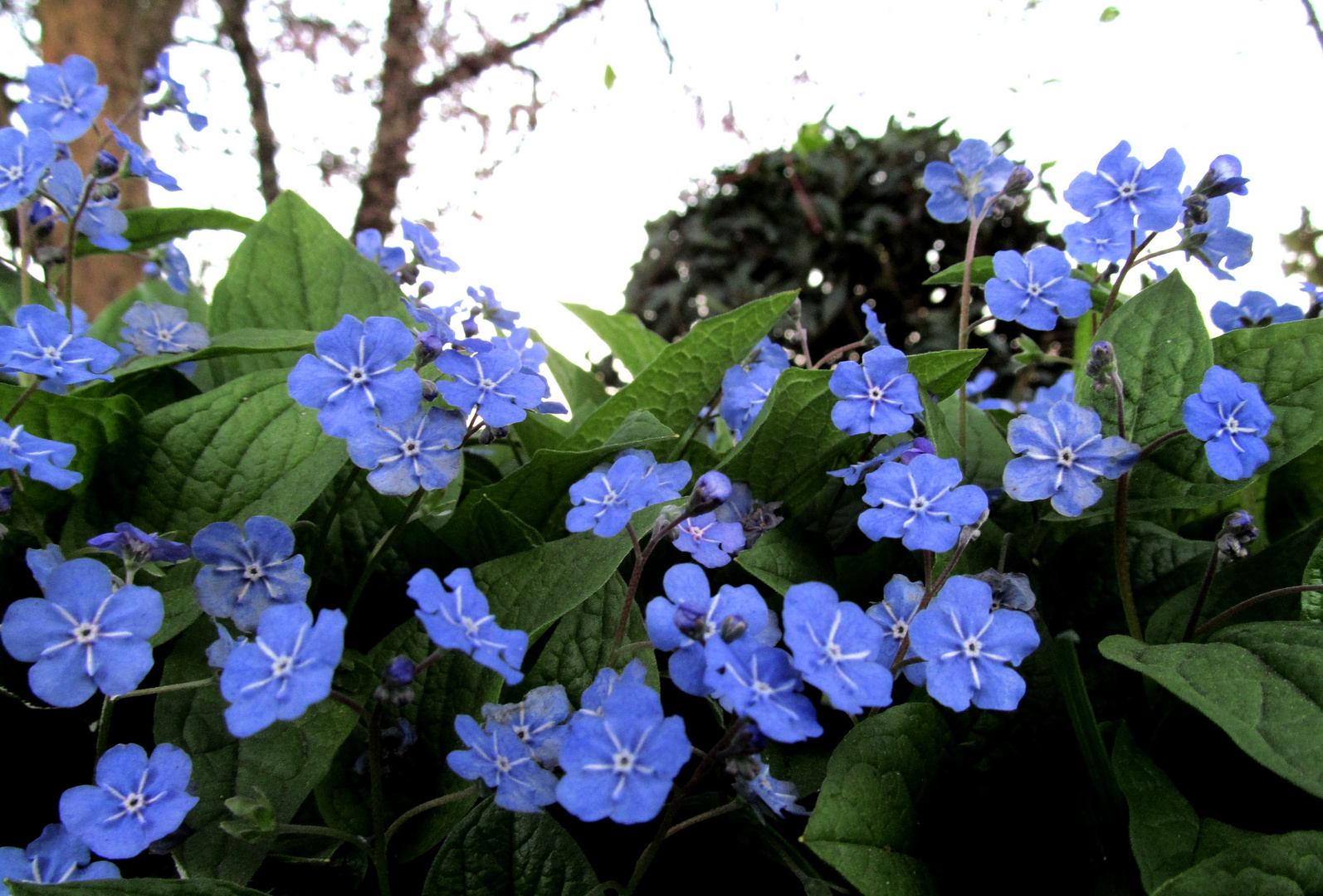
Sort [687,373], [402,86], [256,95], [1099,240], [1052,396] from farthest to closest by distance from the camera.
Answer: [256,95], [402,86], [1052,396], [687,373], [1099,240]

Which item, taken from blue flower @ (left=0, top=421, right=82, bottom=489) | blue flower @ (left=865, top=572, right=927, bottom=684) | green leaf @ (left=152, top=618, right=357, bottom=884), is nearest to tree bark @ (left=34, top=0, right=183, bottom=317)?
blue flower @ (left=0, top=421, right=82, bottom=489)

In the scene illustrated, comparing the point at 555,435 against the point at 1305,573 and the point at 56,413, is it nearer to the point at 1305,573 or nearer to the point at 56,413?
the point at 56,413

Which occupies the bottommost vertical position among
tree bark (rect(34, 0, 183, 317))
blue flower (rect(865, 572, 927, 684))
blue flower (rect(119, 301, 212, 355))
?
blue flower (rect(865, 572, 927, 684))

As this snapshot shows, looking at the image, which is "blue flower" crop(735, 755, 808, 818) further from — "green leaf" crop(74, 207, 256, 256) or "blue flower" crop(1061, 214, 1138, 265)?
"green leaf" crop(74, 207, 256, 256)

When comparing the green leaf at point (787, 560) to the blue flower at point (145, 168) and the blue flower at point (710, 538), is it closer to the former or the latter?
the blue flower at point (710, 538)

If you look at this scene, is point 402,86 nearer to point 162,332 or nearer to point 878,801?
point 162,332

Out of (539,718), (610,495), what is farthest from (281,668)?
(610,495)

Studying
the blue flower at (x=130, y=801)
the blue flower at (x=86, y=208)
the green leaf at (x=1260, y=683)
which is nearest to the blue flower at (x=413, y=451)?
the blue flower at (x=130, y=801)

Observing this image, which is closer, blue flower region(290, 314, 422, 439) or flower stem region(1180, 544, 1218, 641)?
blue flower region(290, 314, 422, 439)
